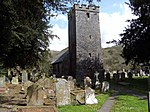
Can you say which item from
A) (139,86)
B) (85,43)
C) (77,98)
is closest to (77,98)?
(77,98)

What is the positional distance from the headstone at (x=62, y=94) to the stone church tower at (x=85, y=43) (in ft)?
117

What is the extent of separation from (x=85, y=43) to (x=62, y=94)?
38429mm

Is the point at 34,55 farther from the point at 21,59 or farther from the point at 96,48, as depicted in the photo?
the point at 96,48

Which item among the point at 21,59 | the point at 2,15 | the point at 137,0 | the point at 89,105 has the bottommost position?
the point at 89,105

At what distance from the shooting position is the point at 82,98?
57.5 ft

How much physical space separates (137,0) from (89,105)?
914 inches

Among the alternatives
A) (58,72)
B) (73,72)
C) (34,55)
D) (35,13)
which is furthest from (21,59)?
(58,72)

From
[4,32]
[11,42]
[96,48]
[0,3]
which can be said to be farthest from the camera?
[96,48]

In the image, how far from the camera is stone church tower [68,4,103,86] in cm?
5441

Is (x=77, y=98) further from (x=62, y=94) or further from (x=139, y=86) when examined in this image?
(x=139, y=86)

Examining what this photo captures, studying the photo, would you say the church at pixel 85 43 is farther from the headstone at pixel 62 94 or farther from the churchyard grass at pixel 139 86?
the headstone at pixel 62 94

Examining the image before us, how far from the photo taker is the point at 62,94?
1742 centimetres

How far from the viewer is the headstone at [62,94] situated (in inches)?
680

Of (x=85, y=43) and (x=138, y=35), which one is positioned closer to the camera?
(x=138, y=35)
